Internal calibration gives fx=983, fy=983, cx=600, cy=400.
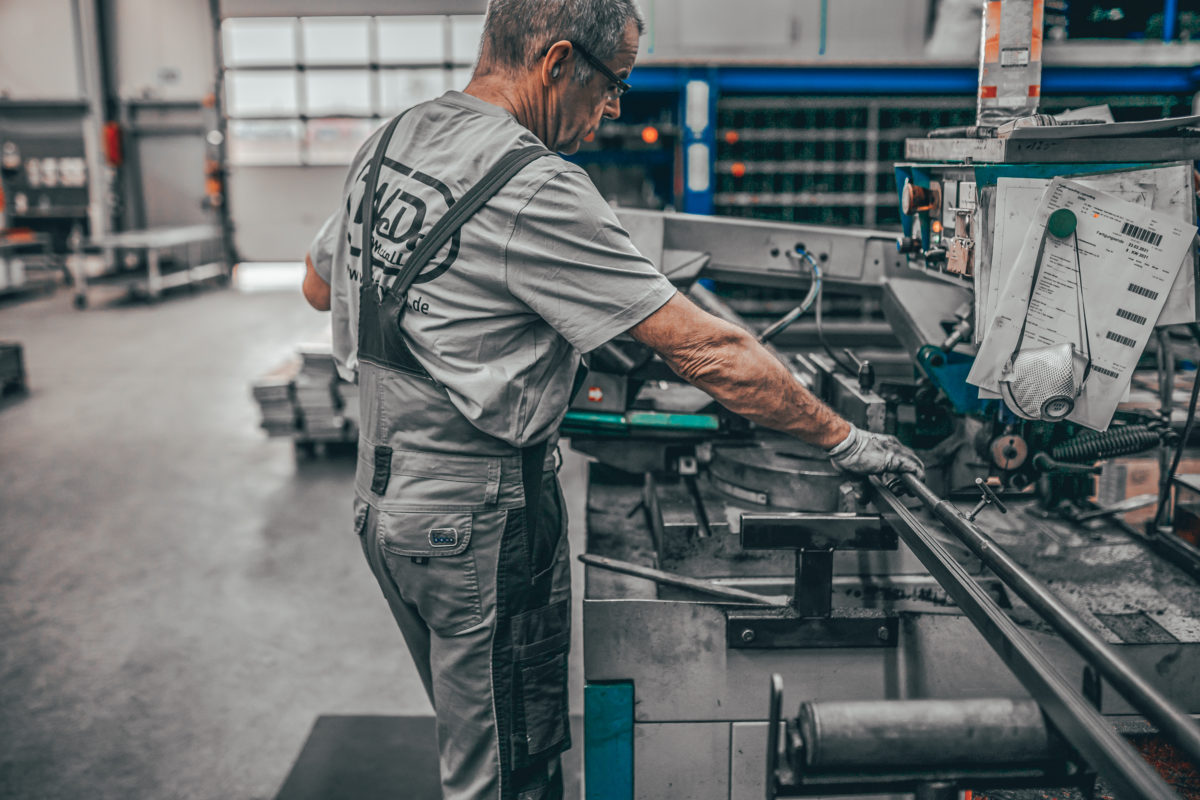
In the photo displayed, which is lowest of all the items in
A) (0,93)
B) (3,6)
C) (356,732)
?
(356,732)

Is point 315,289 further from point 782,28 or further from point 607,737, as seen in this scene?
point 782,28

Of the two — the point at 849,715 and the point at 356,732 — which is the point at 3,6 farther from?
the point at 849,715

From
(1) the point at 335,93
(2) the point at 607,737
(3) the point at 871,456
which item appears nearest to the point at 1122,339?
(3) the point at 871,456

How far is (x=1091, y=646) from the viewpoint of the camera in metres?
0.75

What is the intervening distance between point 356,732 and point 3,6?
11025 millimetres

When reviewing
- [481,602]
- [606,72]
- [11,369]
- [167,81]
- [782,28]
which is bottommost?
[11,369]

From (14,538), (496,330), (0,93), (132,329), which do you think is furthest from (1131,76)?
(0,93)

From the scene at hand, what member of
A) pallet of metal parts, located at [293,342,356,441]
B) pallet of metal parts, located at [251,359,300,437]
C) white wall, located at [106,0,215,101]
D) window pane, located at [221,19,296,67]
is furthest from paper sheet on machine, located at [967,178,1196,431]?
white wall, located at [106,0,215,101]

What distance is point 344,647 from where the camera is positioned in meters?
2.78

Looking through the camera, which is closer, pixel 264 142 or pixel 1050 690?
pixel 1050 690

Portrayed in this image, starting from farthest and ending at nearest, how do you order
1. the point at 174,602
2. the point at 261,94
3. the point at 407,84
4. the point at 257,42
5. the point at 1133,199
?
1. the point at 261,94
2. the point at 257,42
3. the point at 407,84
4. the point at 174,602
5. the point at 1133,199

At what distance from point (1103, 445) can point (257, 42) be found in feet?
35.5

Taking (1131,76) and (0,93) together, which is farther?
(0,93)

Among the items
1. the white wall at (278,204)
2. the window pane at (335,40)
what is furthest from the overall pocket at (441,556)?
the white wall at (278,204)
